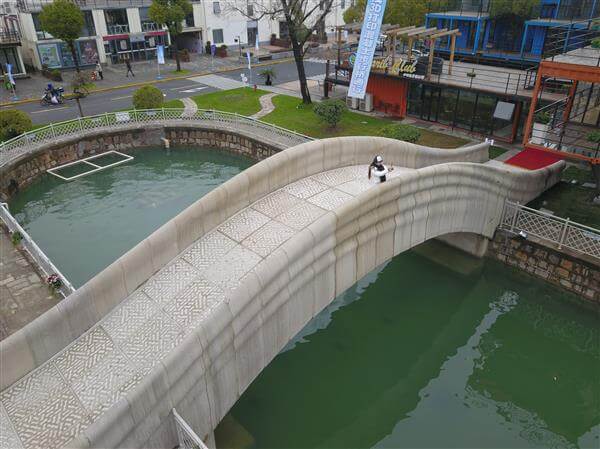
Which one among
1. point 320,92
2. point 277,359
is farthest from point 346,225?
A: point 320,92

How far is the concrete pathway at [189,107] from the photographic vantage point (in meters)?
32.1

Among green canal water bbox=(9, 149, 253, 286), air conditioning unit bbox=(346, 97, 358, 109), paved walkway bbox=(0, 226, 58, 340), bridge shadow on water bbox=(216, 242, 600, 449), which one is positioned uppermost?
air conditioning unit bbox=(346, 97, 358, 109)

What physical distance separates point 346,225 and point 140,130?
22.3 metres

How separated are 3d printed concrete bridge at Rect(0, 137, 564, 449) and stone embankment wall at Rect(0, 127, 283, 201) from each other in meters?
13.6

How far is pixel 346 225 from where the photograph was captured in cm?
1231

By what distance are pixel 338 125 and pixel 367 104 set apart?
3.77 metres

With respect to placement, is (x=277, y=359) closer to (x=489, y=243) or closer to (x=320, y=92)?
(x=489, y=243)

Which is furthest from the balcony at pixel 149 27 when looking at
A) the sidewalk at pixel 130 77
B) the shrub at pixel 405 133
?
the shrub at pixel 405 133

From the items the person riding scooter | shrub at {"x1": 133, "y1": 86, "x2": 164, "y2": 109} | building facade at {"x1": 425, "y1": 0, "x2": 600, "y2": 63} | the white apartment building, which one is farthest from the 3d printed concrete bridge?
the white apartment building

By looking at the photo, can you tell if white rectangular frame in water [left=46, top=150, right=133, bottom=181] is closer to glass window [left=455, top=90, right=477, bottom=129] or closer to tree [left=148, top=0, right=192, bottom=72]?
tree [left=148, top=0, right=192, bottom=72]

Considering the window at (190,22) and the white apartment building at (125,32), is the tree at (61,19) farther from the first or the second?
the window at (190,22)

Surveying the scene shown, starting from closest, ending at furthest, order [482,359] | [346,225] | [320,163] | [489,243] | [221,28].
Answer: [346,225], [320,163], [482,359], [489,243], [221,28]

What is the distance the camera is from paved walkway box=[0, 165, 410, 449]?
8.10 m

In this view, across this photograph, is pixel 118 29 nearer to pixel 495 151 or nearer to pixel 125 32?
pixel 125 32
